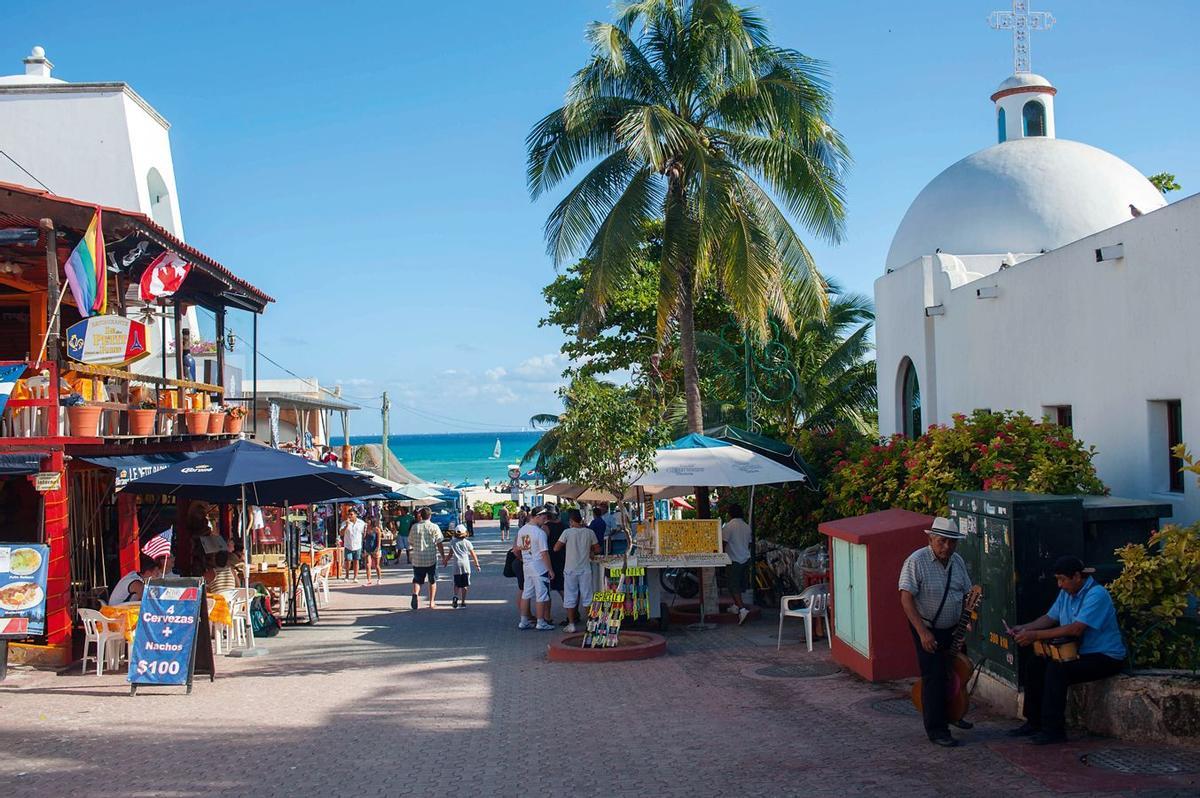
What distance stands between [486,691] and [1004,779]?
544cm

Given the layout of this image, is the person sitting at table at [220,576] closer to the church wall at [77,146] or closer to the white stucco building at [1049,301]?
the white stucco building at [1049,301]

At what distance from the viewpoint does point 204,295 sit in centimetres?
1947

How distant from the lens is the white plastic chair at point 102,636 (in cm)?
1223

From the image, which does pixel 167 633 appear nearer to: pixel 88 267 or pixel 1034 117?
pixel 88 267

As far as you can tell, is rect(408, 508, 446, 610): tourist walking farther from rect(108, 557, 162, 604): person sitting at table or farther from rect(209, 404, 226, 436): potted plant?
rect(108, 557, 162, 604): person sitting at table

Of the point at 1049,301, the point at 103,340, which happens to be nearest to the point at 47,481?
the point at 103,340

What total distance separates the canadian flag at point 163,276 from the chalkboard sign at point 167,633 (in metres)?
5.09

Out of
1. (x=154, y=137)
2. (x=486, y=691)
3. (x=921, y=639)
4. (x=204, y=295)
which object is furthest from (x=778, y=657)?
(x=154, y=137)

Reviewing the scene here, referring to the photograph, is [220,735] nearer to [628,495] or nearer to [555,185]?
[628,495]

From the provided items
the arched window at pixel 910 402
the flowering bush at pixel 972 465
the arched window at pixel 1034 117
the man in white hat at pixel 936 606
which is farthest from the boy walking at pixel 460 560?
the arched window at pixel 1034 117

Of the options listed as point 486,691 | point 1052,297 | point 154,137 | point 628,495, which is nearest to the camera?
point 486,691

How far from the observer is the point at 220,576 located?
15.3 meters

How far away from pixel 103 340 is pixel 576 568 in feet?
22.0

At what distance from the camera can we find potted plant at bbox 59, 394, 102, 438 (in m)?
13.4
